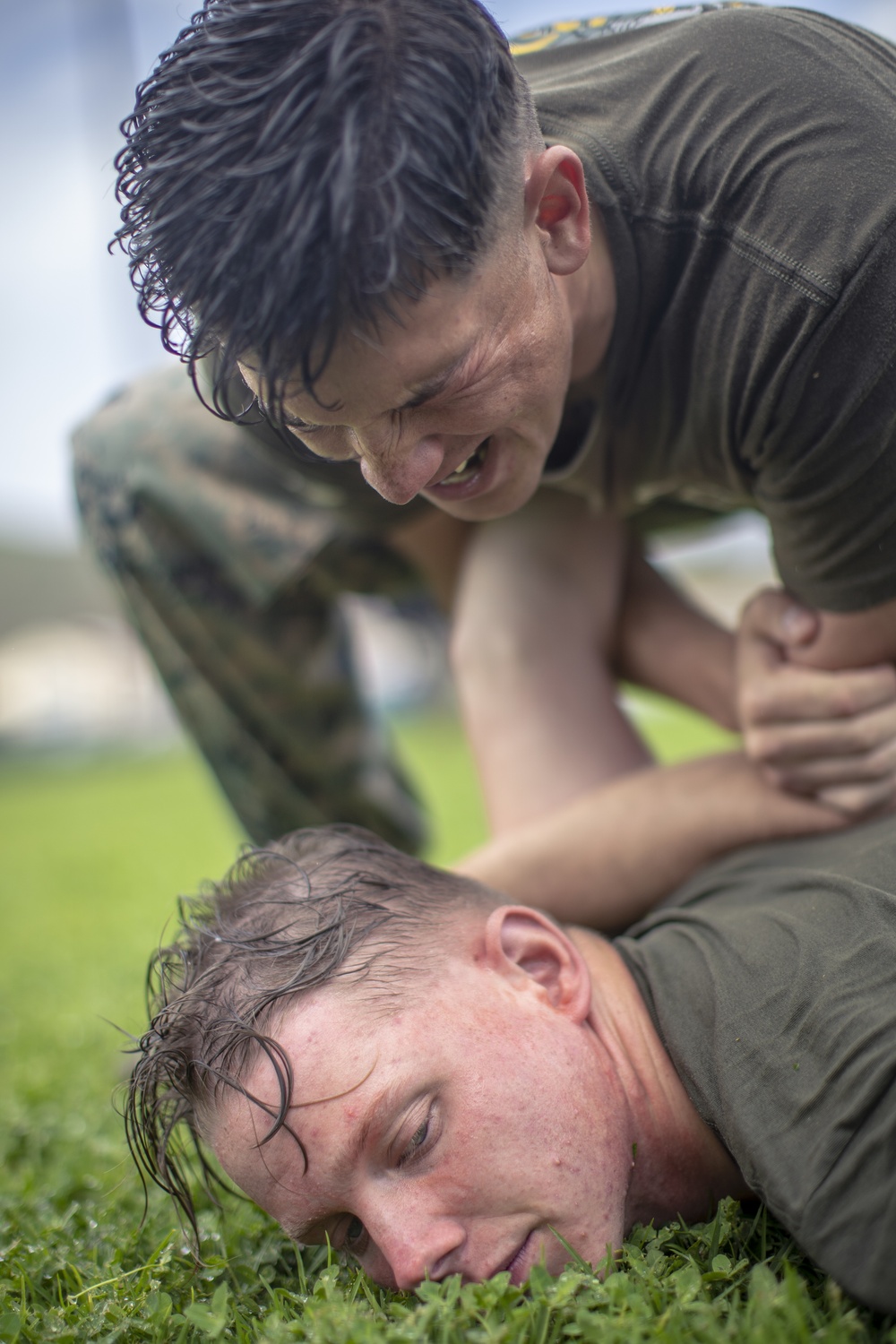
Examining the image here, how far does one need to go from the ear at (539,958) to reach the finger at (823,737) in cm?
61

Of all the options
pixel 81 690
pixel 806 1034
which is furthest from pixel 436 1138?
pixel 81 690

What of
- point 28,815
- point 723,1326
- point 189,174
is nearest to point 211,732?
point 189,174

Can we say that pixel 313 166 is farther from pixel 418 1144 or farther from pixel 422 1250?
pixel 422 1250

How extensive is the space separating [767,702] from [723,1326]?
1159mm

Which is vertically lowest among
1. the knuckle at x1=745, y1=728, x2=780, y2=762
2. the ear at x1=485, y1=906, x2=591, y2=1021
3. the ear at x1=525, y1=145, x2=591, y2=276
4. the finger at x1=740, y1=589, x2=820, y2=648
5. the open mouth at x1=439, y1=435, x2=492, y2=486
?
the ear at x1=485, y1=906, x2=591, y2=1021

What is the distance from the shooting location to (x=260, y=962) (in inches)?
66.7

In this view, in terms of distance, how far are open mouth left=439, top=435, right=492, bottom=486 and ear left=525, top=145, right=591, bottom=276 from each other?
273 mm

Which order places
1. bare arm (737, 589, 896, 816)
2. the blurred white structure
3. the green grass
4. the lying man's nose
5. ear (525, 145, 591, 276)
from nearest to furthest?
the green grass → the lying man's nose → ear (525, 145, 591, 276) → bare arm (737, 589, 896, 816) → the blurred white structure

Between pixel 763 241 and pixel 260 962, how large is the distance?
4.21ft

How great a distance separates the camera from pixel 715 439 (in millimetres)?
1963

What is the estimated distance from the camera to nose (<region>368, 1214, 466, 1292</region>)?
56.2 inches

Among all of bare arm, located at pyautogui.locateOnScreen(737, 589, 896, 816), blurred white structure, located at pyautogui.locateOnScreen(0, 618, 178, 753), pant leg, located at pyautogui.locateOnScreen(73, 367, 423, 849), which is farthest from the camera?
blurred white structure, located at pyautogui.locateOnScreen(0, 618, 178, 753)

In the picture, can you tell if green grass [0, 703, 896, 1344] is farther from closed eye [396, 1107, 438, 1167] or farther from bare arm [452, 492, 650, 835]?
bare arm [452, 492, 650, 835]

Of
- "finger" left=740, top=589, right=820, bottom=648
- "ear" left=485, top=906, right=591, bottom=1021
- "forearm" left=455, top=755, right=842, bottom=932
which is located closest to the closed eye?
"ear" left=485, top=906, right=591, bottom=1021
